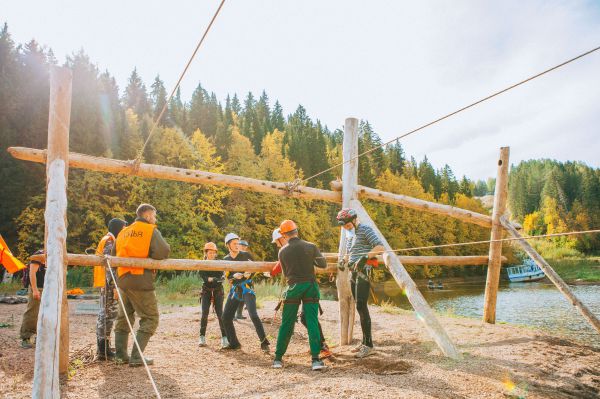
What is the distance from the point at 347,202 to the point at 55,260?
4.19 metres

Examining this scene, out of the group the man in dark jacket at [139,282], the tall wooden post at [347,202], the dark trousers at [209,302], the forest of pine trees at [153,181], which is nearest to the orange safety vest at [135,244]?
the man in dark jacket at [139,282]

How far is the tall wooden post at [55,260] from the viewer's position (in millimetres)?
3260

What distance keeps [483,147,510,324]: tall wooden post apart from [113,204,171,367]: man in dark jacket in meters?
6.27

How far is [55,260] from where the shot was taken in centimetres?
392

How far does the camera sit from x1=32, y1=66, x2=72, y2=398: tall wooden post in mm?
3260

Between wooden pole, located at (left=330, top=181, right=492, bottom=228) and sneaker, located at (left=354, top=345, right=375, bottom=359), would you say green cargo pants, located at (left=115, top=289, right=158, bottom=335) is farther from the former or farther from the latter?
wooden pole, located at (left=330, top=181, right=492, bottom=228)

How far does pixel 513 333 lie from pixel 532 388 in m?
3.06

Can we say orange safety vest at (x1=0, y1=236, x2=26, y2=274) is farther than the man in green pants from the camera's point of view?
Yes

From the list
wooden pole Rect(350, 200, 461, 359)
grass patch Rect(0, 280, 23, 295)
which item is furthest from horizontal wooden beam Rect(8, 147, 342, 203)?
grass patch Rect(0, 280, 23, 295)

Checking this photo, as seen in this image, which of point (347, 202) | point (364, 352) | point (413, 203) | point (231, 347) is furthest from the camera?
point (413, 203)

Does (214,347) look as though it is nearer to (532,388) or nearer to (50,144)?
→ (50,144)

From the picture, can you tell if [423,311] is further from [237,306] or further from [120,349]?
[120,349]

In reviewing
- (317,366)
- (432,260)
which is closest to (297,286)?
(317,366)

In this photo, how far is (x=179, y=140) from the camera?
3061cm
